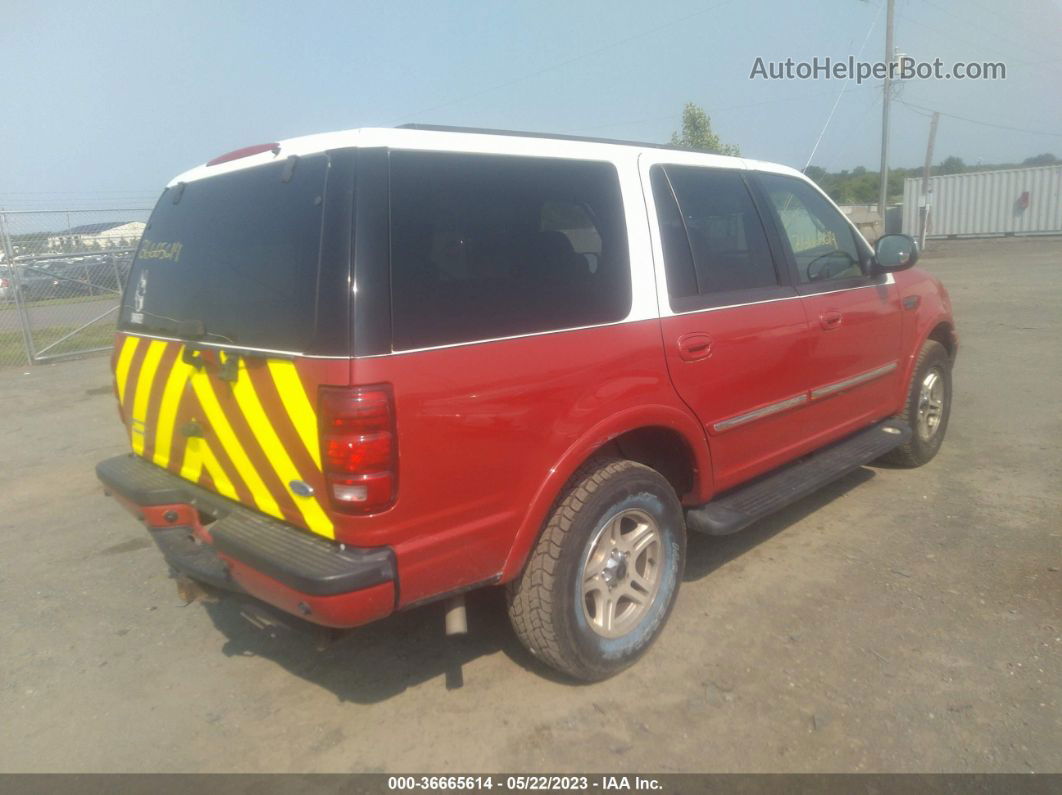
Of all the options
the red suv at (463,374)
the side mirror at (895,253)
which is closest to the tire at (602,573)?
the red suv at (463,374)

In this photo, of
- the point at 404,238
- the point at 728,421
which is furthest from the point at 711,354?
the point at 404,238

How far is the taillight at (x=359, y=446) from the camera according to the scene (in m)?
2.26

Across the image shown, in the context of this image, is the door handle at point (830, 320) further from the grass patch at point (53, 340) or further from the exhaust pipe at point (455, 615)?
the grass patch at point (53, 340)

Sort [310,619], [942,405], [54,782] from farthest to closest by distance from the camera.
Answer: [942,405]
[54,782]
[310,619]

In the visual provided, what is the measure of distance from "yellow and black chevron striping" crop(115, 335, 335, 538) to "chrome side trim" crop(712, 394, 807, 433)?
1.81 meters

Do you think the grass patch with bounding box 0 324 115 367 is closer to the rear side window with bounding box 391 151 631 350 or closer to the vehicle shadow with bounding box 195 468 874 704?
the vehicle shadow with bounding box 195 468 874 704

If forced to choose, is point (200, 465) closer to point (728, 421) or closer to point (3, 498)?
point (728, 421)

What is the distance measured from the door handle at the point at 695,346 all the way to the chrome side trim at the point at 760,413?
1.12 ft

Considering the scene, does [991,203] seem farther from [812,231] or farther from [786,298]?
[786,298]

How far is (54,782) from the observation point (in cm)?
262

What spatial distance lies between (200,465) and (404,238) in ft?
4.22

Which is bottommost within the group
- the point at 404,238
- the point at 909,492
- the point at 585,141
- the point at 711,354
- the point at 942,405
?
the point at 909,492

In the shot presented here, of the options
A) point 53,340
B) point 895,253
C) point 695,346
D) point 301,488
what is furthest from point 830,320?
point 53,340

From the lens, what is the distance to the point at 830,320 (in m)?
4.02
